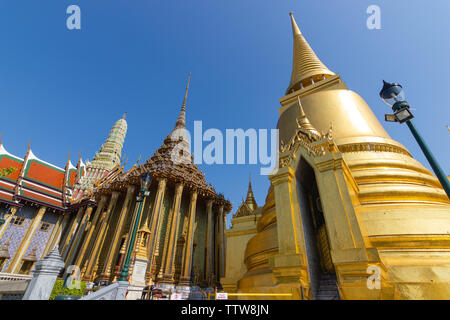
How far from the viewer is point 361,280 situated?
11.2ft

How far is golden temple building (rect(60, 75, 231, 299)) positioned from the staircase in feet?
29.6

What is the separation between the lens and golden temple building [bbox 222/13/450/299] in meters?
3.51

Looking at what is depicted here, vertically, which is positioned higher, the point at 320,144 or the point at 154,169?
the point at 154,169

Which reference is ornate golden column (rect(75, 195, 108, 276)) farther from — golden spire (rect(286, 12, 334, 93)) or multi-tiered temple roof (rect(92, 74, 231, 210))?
golden spire (rect(286, 12, 334, 93))

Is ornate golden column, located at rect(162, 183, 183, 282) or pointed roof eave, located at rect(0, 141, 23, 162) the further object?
pointed roof eave, located at rect(0, 141, 23, 162)

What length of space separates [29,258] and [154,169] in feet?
46.2

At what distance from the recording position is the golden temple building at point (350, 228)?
11.5ft

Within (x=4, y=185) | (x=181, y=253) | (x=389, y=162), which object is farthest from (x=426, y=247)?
(x=4, y=185)

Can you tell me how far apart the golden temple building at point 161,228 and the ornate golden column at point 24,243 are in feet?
8.50

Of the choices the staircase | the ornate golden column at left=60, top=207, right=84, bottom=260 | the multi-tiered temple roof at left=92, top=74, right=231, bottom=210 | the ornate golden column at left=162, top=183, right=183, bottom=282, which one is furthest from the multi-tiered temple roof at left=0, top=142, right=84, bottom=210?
the staircase

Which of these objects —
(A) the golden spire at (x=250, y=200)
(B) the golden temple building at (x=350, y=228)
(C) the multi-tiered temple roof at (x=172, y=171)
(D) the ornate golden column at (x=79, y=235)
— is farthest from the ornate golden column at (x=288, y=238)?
(D) the ornate golden column at (x=79, y=235)

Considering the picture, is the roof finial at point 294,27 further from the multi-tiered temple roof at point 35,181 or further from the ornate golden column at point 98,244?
the multi-tiered temple roof at point 35,181

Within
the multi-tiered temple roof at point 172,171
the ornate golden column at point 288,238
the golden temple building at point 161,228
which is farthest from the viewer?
the multi-tiered temple roof at point 172,171
